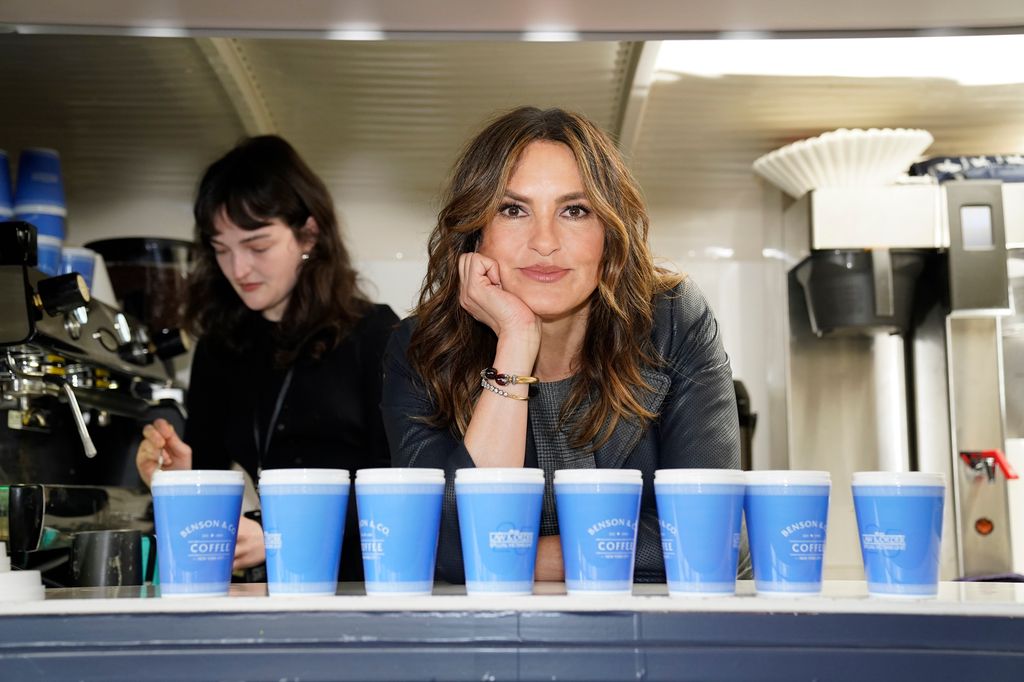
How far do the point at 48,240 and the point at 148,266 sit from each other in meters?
0.68

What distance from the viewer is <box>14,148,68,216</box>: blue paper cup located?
2404 millimetres

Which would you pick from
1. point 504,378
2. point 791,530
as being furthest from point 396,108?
point 791,530

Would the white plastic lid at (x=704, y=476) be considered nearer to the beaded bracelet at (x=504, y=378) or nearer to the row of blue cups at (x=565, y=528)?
the row of blue cups at (x=565, y=528)

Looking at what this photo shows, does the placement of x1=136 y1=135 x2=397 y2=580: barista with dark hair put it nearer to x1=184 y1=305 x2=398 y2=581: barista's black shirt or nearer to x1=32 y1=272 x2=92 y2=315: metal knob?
x1=184 y1=305 x2=398 y2=581: barista's black shirt

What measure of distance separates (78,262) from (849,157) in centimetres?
201

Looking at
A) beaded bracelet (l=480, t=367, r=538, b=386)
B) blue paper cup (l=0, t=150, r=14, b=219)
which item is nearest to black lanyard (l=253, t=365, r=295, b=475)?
blue paper cup (l=0, t=150, r=14, b=219)

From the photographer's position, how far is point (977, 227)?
3.04m

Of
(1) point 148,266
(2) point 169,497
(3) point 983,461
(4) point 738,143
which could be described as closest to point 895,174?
(4) point 738,143

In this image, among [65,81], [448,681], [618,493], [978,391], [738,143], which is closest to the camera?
[448,681]

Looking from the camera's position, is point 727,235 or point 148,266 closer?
point 148,266

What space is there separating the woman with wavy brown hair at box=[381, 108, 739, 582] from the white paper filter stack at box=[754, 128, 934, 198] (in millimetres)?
1470

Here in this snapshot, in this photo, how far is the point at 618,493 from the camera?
A: 1.10 m

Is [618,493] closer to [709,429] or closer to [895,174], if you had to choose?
[709,429]

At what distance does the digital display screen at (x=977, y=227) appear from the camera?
3.03m
